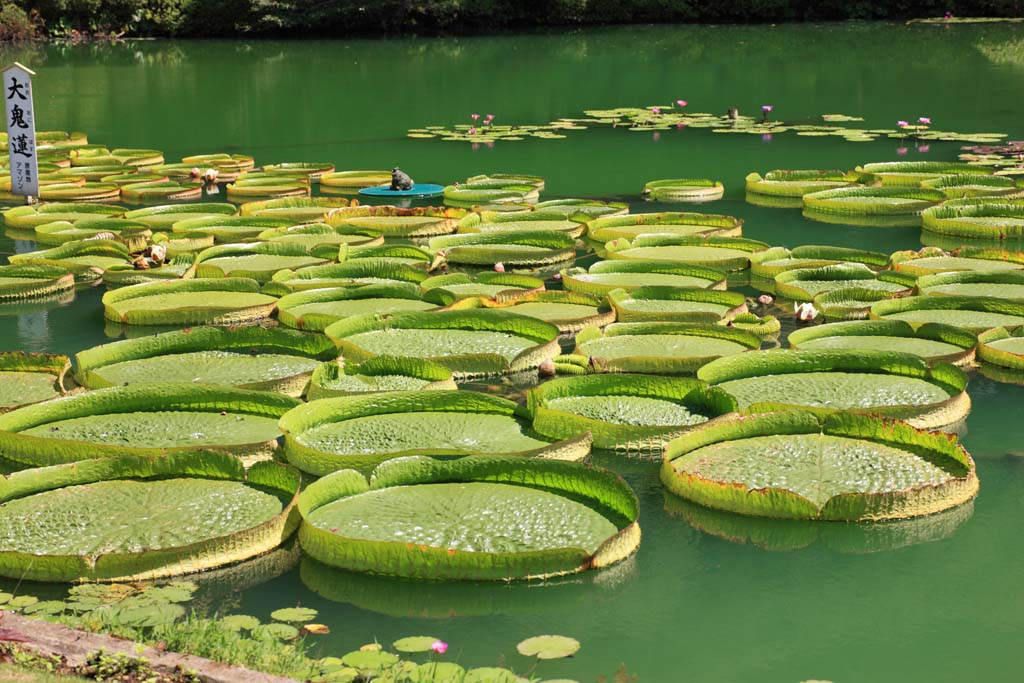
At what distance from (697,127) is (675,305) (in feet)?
28.9

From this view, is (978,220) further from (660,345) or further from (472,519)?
(472,519)

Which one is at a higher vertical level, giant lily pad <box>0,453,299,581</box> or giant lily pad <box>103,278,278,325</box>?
giant lily pad <box>103,278,278,325</box>

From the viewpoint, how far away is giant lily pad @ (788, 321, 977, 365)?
5383 mm

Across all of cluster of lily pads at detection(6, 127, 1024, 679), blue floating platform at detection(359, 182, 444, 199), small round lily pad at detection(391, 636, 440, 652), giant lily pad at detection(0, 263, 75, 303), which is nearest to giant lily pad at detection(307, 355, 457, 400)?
cluster of lily pads at detection(6, 127, 1024, 679)

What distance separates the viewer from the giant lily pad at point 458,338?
5301 mm

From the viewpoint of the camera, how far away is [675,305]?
6.18 meters

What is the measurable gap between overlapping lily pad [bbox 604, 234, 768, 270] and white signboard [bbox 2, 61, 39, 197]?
4.94m

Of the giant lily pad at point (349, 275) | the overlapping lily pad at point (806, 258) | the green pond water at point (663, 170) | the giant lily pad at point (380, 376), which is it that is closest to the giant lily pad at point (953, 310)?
the green pond water at point (663, 170)

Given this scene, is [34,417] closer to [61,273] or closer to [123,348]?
[123,348]

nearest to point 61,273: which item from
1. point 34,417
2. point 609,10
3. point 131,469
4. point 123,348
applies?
point 123,348

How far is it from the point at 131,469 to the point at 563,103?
14.6 meters

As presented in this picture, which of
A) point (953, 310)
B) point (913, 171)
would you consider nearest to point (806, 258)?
point (953, 310)

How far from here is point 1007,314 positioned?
590cm

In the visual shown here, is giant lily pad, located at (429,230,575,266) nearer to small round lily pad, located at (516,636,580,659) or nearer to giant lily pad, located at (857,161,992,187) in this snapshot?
giant lily pad, located at (857,161,992,187)
